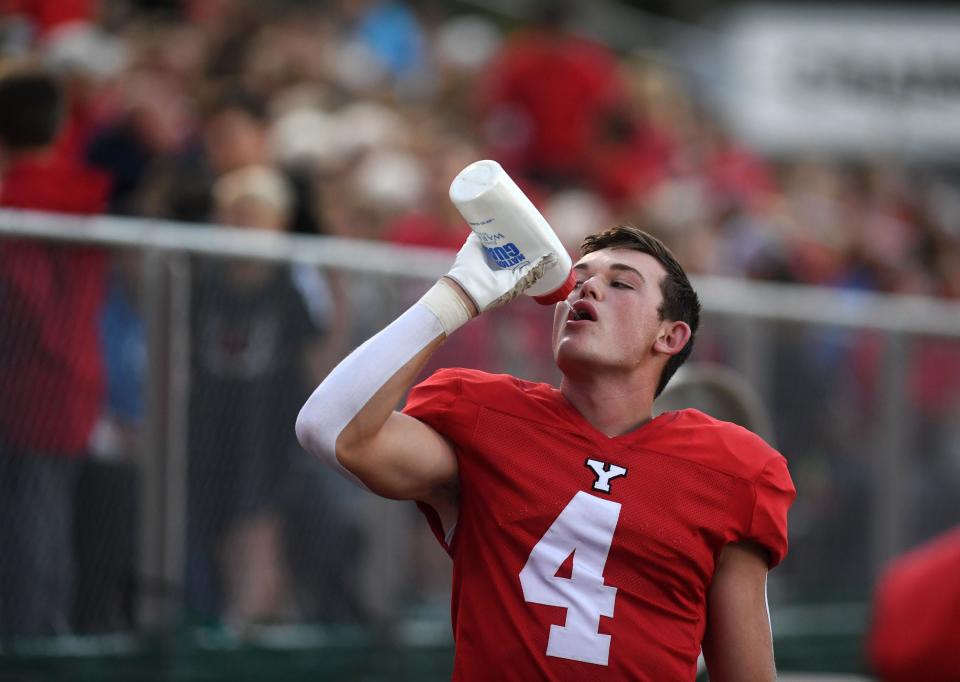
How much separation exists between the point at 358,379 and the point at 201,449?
2447mm

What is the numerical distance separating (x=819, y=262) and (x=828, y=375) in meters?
2.12

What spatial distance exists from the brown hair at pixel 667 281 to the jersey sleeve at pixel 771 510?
0.39m

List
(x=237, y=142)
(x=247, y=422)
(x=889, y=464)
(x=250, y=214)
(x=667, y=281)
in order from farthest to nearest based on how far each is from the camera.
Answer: (x=889, y=464) < (x=237, y=142) < (x=250, y=214) < (x=247, y=422) < (x=667, y=281)

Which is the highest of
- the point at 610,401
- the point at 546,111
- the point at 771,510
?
the point at 546,111

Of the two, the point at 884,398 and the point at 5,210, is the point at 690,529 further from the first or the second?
the point at 884,398

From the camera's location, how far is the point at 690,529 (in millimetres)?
3801

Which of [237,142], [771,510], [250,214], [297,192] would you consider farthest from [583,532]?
[237,142]

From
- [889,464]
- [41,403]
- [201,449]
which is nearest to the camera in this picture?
[41,403]

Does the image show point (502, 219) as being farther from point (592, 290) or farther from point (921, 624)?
point (921, 624)

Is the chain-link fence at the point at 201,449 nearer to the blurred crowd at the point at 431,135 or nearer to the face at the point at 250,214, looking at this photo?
the face at the point at 250,214

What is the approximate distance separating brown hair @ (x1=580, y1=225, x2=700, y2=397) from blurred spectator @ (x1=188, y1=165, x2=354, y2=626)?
2230mm

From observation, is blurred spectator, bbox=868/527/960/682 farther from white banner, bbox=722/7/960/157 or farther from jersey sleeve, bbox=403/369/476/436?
white banner, bbox=722/7/960/157

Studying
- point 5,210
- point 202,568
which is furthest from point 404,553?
point 5,210

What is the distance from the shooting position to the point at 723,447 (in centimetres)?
392
